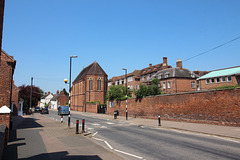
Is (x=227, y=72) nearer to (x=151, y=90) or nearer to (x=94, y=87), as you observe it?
(x=151, y=90)

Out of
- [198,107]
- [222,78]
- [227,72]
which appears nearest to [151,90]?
[198,107]

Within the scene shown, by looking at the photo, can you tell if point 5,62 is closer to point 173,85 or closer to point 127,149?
point 127,149

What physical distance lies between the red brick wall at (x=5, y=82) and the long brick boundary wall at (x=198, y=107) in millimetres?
17460

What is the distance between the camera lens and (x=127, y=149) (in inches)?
331

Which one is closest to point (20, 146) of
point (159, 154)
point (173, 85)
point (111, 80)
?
point (159, 154)

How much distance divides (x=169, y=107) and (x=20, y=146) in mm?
18113

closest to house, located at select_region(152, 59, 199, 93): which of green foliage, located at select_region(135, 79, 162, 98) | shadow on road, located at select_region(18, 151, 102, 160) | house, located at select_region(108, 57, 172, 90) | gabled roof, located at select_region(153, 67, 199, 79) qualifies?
gabled roof, located at select_region(153, 67, 199, 79)

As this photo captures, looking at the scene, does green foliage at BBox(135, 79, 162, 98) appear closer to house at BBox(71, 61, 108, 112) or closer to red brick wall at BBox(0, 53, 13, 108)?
red brick wall at BBox(0, 53, 13, 108)

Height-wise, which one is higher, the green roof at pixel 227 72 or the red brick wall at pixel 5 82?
the green roof at pixel 227 72

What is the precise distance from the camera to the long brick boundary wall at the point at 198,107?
16.2 meters

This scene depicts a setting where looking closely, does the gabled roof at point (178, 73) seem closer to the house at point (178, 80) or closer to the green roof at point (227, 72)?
the house at point (178, 80)

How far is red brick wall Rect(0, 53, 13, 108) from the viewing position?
14.3 metres

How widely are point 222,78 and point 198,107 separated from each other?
2129 centimetres

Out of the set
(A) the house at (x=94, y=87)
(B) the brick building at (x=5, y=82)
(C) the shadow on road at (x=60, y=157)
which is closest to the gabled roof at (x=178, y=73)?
(A) the house at (x=94, y=87)
